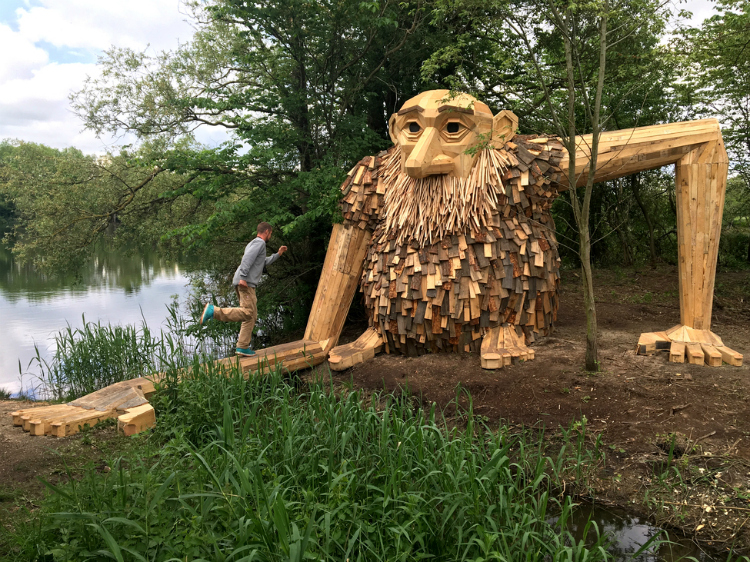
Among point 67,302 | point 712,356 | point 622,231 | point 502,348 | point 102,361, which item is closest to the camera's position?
point 712,356

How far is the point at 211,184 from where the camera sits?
488 centimetres

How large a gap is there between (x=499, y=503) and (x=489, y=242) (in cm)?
211

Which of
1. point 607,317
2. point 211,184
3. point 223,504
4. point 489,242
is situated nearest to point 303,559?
point 223,504

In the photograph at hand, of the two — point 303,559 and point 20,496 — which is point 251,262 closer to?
point 20,496

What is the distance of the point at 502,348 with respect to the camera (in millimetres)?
3844

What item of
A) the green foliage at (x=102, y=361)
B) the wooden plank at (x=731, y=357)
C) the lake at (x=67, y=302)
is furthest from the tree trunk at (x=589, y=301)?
the lake at (x=67, y=302)

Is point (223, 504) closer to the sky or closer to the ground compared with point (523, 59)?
closer to the ground

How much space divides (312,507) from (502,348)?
2.26 metres

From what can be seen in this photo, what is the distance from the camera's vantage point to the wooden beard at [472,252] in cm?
386

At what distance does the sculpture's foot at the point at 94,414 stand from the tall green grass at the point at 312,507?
0.42 meters

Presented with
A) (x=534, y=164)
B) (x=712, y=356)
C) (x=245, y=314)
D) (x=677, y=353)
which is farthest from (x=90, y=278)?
(x=712, y=356)

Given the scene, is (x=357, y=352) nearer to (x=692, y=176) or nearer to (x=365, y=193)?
(x=365, y=193)

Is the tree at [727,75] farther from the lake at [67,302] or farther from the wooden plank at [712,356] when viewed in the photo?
the lake at [67,302]

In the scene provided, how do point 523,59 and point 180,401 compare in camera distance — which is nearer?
point 180,401
